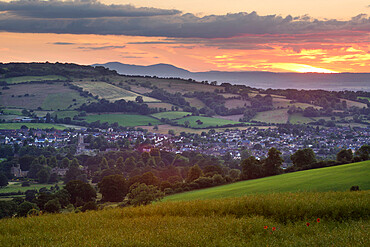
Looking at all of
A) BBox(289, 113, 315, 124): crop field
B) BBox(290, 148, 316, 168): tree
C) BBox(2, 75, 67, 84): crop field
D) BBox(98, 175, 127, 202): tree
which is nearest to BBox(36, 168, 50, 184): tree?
BBox(98, 175, 127, 202): tree

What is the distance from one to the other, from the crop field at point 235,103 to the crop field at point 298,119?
76.2 ft

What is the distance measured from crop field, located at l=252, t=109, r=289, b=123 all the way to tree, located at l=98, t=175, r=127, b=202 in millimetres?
→ 90267

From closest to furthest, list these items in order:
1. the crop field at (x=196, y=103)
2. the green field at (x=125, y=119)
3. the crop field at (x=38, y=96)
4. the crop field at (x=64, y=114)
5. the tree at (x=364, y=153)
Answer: the tree at (x=364, y=153) < the green field at (x=125, y=119) < the crop field at (x=64, y=114) < the crop field at (x=38, y=96) < the crop field at (x=196, y=103)

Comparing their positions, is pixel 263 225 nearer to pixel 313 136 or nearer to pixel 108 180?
pixel 108 180

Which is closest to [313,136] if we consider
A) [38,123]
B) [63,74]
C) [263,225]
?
[38,123]

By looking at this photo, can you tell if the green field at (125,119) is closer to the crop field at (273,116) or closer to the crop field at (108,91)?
the crop field at (108,91)

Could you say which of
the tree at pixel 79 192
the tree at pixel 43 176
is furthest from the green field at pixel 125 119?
the tree at pixel 79 192

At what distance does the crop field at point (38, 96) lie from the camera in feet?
437

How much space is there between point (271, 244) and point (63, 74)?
176 meters

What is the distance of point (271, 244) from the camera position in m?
8.74

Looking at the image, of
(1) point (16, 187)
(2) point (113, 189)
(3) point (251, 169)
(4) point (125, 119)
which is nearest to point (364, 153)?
(3) point (251, 169)

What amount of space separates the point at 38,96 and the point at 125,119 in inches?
1501

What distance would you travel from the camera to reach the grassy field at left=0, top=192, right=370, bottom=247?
9.11 metres

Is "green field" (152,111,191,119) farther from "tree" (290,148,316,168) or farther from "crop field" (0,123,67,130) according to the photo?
"tree" (290,148,316,168)
